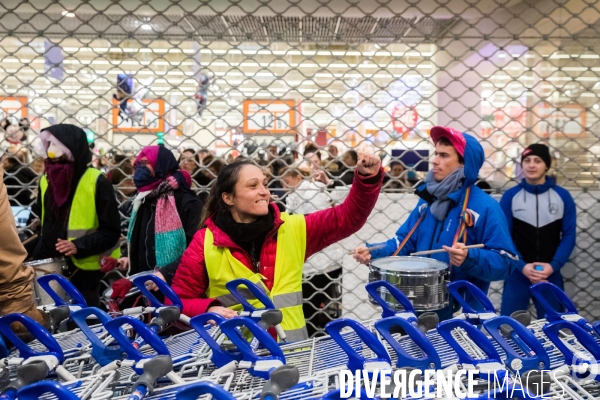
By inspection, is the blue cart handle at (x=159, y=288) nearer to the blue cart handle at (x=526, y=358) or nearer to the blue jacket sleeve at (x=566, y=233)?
the blue cart handle at (x=526, y=358)

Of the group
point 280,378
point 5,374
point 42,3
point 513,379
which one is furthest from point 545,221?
point 42,3

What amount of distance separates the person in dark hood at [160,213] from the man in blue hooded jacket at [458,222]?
90cm

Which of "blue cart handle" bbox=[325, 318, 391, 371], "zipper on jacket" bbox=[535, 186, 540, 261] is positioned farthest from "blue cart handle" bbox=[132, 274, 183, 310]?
"zipper on jacket" bbox=[535, 186, 540, 261]

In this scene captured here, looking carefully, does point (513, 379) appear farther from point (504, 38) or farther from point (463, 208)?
point (504, 38)

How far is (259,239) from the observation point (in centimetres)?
216

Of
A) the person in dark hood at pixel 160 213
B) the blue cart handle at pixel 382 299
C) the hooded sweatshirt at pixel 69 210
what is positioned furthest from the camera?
the hooded sweatshirt at pixel 69 210

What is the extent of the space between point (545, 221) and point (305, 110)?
6429 millimetres

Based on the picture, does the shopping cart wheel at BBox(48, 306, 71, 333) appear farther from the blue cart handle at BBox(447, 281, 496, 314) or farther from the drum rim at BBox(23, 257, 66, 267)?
the blue cart handle at BBox(447, 281, 496, 314)

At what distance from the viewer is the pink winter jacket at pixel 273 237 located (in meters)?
2.12

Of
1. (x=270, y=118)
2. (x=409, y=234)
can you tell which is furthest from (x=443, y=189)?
(x=270, y=118)

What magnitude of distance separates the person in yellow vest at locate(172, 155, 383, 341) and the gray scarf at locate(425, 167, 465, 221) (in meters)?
0.48

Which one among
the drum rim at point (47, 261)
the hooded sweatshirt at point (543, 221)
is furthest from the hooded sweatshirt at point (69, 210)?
the hooded sweatshirt at point (543, 221)

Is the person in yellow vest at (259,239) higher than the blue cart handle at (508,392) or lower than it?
higher

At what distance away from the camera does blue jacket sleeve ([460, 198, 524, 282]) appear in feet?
7.76
